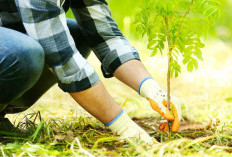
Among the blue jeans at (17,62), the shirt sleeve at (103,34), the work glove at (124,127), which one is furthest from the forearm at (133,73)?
the blue jeans at (17,62)

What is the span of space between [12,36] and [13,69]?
123 mm

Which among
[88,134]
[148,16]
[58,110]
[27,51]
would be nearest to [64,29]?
[27,51]

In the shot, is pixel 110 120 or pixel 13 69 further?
pixel 110 120

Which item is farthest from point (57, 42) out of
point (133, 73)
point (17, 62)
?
point (133, 73)

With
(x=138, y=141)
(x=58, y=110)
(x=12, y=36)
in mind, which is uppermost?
(x=12, y=36)

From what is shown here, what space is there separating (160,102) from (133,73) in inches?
8.4

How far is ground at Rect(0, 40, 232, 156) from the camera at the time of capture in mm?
1095

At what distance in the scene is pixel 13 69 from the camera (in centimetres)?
116

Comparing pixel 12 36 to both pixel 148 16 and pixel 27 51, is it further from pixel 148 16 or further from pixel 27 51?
pixel 148 16

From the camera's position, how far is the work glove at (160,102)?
1.33 metres

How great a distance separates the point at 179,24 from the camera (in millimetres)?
1237

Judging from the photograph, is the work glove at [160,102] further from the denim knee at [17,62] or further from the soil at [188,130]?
the denim knee at [17,62]

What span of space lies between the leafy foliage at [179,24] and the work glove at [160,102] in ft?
0.57

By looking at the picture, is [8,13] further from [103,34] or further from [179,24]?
[179,24]
